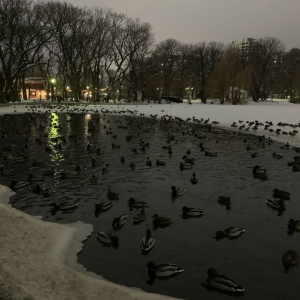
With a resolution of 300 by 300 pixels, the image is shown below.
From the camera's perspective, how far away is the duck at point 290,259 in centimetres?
807

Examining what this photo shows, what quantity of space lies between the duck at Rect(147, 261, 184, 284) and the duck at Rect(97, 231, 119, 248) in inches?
61.9

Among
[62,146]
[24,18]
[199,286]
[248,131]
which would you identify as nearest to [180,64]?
[24,18]

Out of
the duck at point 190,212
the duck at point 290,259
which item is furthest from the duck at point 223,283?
the duck at point 190,212

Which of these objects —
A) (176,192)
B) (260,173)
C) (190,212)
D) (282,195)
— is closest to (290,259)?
(190,212)

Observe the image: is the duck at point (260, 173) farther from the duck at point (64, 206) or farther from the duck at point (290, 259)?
the duck at point (64, 206)

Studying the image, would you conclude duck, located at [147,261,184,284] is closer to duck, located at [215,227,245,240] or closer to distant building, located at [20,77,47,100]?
duck, located at [215,227,245,240]

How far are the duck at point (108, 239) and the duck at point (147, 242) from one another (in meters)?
0.69

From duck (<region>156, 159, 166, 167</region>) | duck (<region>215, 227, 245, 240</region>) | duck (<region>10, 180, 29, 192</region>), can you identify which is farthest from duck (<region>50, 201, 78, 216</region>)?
duck (<region>156, 159, 166, 167</region>)

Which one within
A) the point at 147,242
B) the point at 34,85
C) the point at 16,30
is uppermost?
the point at 16,30

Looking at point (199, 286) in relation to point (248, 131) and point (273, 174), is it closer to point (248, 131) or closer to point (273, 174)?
point (273, 174)

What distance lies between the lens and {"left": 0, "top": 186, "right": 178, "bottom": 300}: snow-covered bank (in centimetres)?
662

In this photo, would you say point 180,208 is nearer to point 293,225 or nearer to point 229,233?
point 229,233

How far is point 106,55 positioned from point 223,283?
76.7 metres

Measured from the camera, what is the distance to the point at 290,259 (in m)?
8.09
